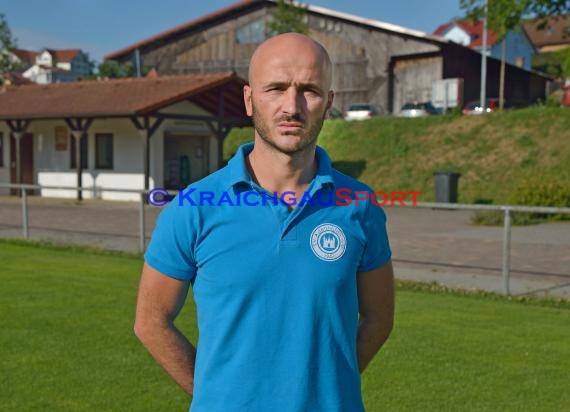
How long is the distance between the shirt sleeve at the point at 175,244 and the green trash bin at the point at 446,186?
21974mm

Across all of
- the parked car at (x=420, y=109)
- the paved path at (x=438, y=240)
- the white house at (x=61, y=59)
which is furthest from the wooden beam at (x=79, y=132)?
the white house at (x=61, y=59)

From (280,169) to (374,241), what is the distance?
1.24ft

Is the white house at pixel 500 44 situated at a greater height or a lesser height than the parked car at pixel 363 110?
greater

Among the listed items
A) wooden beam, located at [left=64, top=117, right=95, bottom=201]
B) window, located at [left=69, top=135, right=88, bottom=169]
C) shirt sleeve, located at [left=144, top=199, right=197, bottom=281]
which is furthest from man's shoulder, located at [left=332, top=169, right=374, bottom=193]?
window, located at [left=69, top=135, right=88, bottom=169]

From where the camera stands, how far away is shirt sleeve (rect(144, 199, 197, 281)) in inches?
80.7

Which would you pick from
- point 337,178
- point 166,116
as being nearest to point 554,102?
point 166,116

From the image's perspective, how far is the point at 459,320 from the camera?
23.9 feet

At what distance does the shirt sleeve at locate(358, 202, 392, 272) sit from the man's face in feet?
A: 1.02

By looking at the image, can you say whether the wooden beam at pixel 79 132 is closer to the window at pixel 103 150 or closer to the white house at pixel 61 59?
the window at pixel 103 150

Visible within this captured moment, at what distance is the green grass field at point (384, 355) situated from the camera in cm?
484

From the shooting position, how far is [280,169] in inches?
83.3

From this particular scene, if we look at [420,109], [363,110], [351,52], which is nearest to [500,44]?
[351,52]

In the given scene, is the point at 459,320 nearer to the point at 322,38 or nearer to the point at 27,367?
the point at 27,367

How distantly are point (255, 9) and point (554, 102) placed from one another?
26145 millimetres
